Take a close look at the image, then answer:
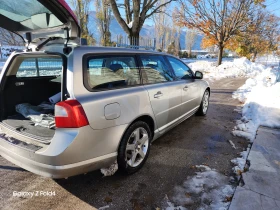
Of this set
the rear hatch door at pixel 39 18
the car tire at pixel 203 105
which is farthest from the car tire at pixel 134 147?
the car tire at pixel 203 105

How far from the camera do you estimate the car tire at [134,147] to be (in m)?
2.40

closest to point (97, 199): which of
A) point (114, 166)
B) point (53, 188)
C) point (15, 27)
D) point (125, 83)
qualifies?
point (114, 166)

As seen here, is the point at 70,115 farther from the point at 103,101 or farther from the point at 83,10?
the point at 83,10

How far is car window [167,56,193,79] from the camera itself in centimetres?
374

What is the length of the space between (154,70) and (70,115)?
5.49 ft

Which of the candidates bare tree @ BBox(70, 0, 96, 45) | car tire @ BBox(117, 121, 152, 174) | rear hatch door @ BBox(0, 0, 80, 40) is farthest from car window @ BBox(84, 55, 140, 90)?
bare tree @ BBox(70, 0, 96, 45)

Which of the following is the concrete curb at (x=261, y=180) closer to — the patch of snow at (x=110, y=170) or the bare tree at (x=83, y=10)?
the patch of snow at (x=110, y=170)

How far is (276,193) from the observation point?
2.28 meters

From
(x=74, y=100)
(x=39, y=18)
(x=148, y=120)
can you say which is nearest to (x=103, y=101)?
(x=74, y=100)

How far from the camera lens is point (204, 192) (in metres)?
2.31

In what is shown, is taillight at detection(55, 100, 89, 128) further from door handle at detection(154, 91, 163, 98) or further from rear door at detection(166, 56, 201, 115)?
rear door at detection(166, 56, 201, 115)

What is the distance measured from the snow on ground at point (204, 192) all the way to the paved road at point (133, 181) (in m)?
0.09

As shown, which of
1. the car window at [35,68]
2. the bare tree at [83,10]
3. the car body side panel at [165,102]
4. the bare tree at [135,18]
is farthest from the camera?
the bare tree at [83,10]

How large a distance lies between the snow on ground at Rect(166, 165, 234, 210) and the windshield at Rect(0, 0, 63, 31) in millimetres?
2496
